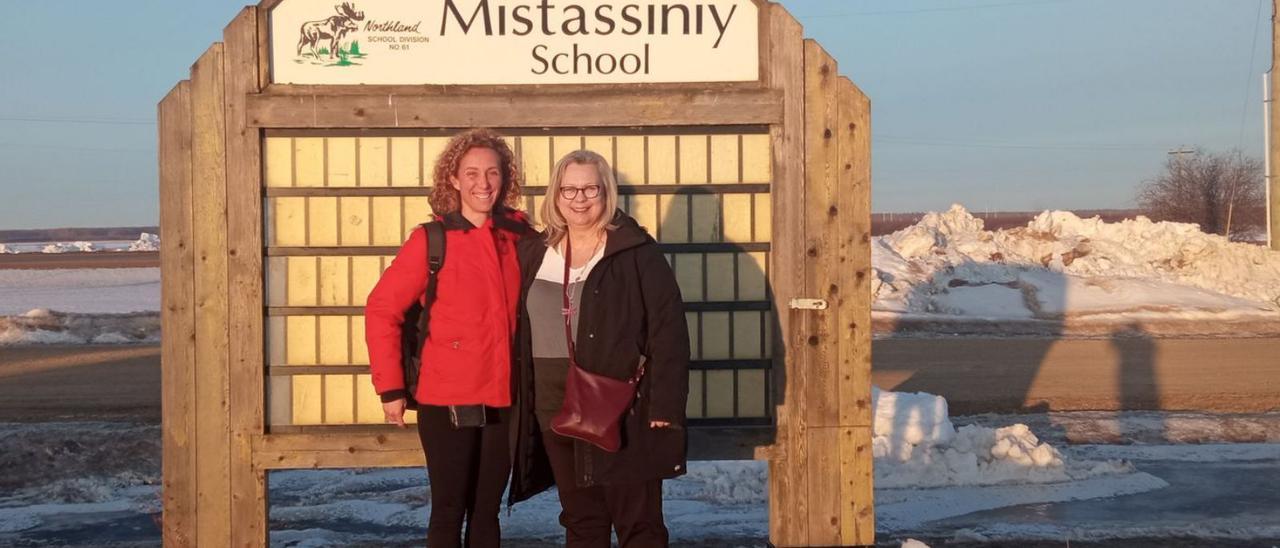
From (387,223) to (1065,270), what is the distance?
2780 centimetres

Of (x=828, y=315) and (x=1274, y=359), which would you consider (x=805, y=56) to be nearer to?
(x=828, y=315)

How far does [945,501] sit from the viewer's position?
361 inches

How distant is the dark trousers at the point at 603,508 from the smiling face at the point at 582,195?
0.83 meters

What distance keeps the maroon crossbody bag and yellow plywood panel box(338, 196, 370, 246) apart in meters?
1.88

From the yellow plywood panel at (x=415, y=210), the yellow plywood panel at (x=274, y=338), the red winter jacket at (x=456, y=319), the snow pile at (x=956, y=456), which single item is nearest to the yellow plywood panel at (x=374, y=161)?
the yellow plywood panel at (x=415, y=210)

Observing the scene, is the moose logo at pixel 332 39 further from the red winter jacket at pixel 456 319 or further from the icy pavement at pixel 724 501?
the icy pavement at pixel 724 501

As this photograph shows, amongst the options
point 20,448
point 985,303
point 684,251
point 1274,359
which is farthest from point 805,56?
point 985,303

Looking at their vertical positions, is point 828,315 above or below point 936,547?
above

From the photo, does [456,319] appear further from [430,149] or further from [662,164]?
[662,164]

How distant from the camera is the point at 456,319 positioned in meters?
5.44

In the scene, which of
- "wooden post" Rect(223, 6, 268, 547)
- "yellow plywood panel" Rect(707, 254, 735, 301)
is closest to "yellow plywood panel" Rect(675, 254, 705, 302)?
"yellow plywood panel" Rect(707, 254, 735, 301)

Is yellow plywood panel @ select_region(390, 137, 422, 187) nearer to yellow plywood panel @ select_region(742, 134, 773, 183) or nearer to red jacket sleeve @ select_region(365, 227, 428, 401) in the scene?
red jacket sleeve @ select_region(365, 227, 428, 401)

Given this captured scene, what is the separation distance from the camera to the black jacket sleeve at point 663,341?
514cm

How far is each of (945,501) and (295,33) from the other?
523 cm
